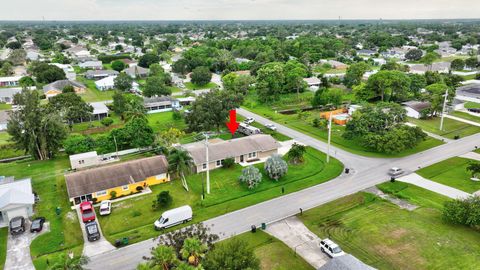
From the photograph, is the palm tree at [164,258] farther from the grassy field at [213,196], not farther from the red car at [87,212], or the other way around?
the red car at [87,212]

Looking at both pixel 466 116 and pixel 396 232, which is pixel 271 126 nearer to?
pixel 396 232

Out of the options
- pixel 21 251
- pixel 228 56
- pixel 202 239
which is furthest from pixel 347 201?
pixel 228 56

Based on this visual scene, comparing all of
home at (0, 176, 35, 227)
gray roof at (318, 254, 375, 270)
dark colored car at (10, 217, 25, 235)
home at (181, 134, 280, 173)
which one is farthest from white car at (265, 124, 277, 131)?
dark colored car at (10, 217, 25, 235)

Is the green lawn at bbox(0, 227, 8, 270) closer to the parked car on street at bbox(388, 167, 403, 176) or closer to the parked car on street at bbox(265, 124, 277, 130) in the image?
the parked car on street at bbox(265, 124, 277, 130)

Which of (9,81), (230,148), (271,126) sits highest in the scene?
(9,81)

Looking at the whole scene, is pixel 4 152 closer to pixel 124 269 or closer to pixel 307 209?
pixel 124 269

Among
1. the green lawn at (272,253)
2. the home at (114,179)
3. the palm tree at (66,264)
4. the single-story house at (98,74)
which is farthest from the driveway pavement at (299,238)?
the single-story house at (98,74)

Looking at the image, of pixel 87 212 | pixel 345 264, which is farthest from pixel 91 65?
pixel 345 264
